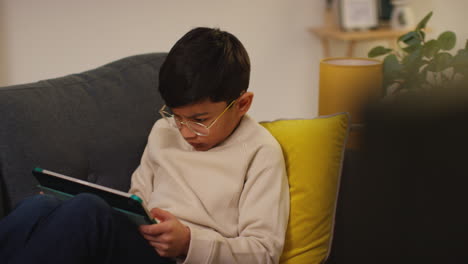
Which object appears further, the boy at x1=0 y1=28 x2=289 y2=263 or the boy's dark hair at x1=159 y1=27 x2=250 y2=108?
the boy's dark hair at x1=159 y1=27 x2=250 y2=108

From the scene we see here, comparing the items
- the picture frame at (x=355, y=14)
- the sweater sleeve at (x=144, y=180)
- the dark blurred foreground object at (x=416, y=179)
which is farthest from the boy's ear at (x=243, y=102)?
the picture frame at (x=355, y=14)

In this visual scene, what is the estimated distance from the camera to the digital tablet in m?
1.01

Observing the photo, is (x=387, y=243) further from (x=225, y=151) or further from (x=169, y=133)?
(x=169, y=133)

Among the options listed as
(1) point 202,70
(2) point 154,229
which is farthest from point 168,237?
(1) point 202,70

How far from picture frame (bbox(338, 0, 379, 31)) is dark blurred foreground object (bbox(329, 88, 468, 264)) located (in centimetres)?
259

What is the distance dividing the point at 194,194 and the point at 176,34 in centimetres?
161

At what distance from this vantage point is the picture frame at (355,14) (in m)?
2.80

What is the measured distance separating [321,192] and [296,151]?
0.41 feet

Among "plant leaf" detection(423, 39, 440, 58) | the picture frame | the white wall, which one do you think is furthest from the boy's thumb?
the picture frame


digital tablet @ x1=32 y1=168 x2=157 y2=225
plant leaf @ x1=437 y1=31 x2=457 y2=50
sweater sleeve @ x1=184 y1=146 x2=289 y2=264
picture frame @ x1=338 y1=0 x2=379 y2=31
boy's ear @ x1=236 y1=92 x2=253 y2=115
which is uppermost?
picture frame @ x1=338 y1=0 x2=379 y2=31

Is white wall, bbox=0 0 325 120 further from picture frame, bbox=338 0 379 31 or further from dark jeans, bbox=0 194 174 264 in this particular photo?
dark jeans, bbox=0 194 174 264

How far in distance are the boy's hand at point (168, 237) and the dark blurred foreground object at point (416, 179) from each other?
0.77 meters

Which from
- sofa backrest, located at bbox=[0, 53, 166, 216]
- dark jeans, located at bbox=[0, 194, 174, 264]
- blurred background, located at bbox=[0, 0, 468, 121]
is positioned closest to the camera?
dark jeans, located at bbox=[0, 194, 174, 264]

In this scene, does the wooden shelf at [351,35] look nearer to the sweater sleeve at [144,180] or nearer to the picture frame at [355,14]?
the picture frame at [355,14]
